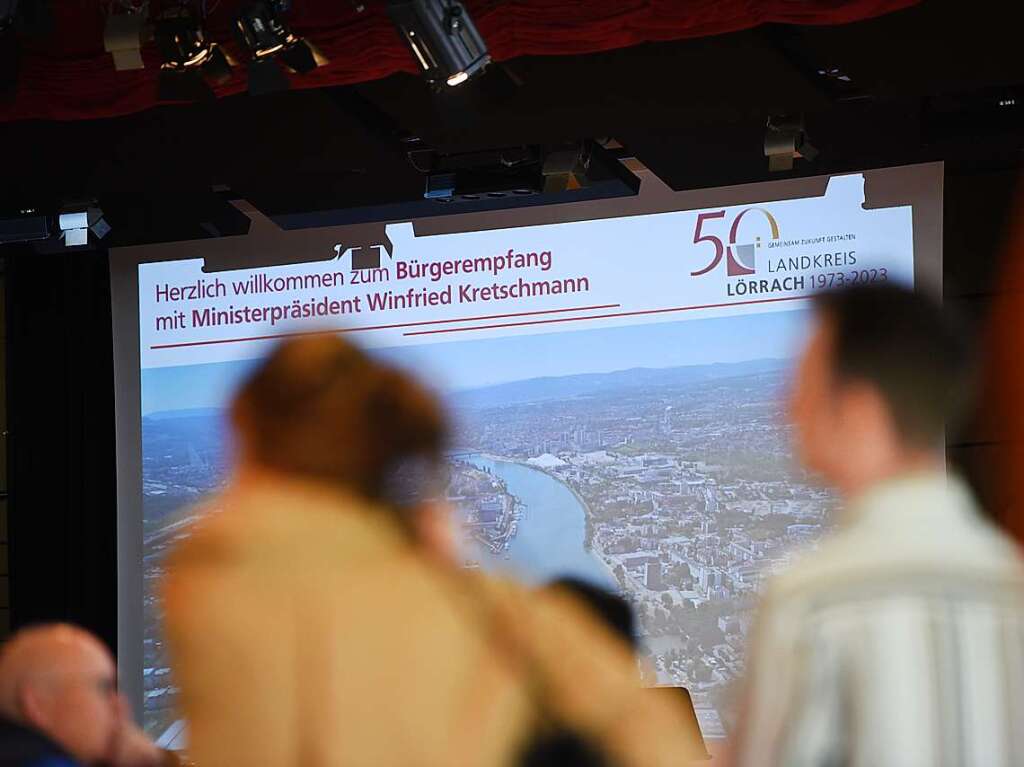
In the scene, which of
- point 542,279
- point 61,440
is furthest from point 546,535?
point 61,440

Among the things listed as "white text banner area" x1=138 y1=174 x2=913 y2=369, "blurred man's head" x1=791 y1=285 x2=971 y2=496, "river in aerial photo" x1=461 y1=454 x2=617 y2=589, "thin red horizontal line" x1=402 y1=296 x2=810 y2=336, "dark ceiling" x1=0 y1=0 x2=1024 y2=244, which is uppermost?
"dark ceiling" x1=0 y1=0 x2=1024 y2=244

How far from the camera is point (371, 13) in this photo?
13.8ft

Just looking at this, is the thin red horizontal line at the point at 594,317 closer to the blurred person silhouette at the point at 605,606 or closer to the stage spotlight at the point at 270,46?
the stage spotlight at the point at 270,46

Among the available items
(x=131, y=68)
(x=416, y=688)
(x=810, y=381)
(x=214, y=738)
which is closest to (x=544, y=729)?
→ (x=416, y=688)

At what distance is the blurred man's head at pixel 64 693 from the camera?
60.1 inches

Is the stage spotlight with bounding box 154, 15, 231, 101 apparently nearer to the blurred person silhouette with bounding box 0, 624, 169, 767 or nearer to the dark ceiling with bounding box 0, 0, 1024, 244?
the dark ceiling with bounding box 0, 0, 1024, 244

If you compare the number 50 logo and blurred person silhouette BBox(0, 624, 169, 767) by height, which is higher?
the number 50 logo

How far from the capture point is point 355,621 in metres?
1.54

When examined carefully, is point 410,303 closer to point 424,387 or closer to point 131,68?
point 131,68

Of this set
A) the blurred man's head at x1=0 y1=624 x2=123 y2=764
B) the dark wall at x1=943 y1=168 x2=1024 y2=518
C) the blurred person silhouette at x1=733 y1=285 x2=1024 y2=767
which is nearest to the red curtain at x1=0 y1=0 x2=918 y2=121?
the dark wall at x1=943 y1=168 x2=1024 y2=518

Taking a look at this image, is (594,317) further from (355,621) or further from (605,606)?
(355,621)

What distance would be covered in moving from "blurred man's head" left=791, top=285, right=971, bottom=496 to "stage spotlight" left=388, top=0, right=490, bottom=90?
8.36 ft

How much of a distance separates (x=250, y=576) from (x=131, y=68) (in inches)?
117

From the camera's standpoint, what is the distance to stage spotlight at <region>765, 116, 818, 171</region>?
15.5ft
